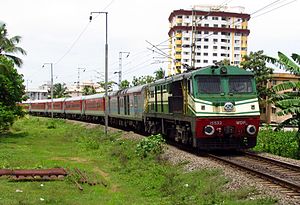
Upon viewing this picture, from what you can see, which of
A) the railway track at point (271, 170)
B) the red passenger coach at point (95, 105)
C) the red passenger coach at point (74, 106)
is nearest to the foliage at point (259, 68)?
the red passenger coach at point (95, 105)

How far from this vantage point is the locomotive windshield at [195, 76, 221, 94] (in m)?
15.6

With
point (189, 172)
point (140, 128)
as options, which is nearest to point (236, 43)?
point (140, 128)

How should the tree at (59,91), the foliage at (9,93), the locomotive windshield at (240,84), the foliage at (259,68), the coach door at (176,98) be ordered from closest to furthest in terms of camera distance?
the locomotive windshield at (240,84) → the coach door at (176,98) → the foliage at (9,93) → the foliage at (259,68) → the tree at (59,91)

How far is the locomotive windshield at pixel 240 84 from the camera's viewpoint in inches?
624

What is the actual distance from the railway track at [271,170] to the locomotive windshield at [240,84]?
91.0 inches

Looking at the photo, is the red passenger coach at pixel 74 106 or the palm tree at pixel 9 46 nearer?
the palm tree at pixel 9 46

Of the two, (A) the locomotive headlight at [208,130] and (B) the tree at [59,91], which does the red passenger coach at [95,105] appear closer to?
(A) the locomotive headlight at [208,130]

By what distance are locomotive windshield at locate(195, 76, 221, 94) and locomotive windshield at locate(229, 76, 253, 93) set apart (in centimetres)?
47

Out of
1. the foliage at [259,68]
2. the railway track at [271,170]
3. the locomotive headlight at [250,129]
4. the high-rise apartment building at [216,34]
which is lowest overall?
the railway track at [271,170]

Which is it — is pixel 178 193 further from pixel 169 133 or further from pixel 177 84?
pixel 169 133

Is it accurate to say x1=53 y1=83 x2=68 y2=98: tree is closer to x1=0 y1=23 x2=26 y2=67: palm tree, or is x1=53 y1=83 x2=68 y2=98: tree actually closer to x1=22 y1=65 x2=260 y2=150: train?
x1=0 y1=23 x2=26 y2=67: palm tree

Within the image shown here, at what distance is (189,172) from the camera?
42.4 ft

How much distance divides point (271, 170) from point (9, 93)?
21.7 m

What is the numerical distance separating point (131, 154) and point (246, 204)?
32.9 feet
